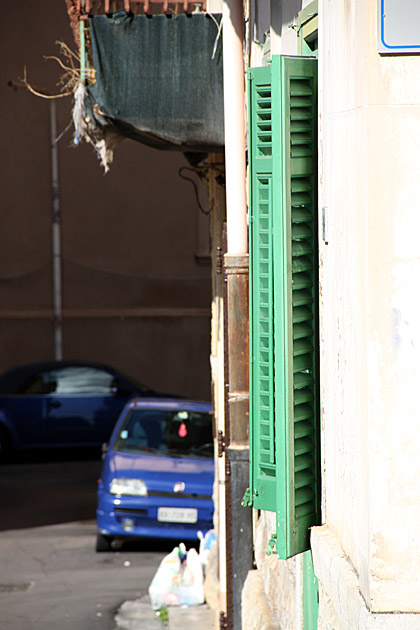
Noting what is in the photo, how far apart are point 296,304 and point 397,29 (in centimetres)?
119

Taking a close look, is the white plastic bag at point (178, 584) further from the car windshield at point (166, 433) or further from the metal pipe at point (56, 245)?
the metal pipe at point (56, 245)

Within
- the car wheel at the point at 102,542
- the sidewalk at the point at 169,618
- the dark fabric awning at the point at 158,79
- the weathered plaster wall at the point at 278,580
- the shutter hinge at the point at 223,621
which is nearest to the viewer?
the weathered plaster wall at the point at 278,580

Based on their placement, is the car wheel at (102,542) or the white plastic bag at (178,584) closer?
the white plastic bag at (178,584)

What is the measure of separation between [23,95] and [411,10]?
1751 cm

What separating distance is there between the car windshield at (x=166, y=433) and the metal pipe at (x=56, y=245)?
8.43 m

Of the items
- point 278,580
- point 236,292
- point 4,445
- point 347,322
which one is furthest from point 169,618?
point 4,445

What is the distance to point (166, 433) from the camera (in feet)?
38.4

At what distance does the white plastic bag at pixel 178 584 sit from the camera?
9.10 m

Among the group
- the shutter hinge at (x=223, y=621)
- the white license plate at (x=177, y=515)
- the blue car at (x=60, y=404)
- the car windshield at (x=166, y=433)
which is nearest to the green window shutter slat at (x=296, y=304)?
the shutter hinge at (x=223, y=621)

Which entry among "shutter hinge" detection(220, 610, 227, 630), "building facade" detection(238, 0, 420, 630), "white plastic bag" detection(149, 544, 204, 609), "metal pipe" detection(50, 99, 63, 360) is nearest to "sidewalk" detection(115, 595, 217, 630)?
"white plastic bag" detection(149, 544, 204, 609)

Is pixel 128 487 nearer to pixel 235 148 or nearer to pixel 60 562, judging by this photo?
pixel 60 562

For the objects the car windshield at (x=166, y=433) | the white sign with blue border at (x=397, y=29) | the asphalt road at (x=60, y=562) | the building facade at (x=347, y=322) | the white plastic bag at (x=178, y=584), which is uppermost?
the white sign with blue border at (x=397, y=29)

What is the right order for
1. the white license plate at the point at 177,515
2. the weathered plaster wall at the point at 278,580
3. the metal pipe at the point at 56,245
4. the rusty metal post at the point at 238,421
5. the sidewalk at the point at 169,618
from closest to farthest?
the weathered plaster wall at the point at 278,580 < the rusty metal post at the point at 238,421 < the sidewalk at the point at 169,618 < the white license plate at the point at 177,515 < the metal pipe at the point at 56,245

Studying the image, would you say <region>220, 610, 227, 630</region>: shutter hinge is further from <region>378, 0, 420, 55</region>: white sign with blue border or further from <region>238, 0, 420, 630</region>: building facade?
<region>378, 0, 420, 55</region>: white sign with blue border
